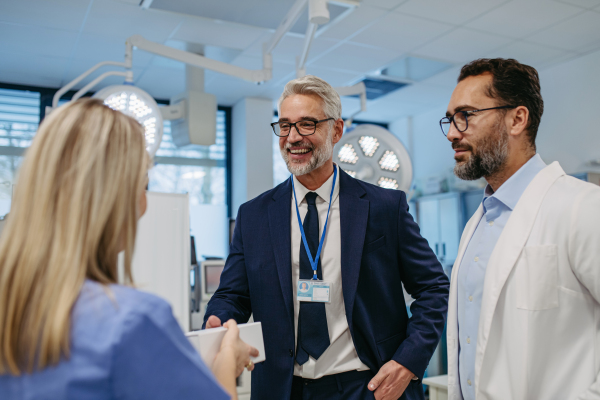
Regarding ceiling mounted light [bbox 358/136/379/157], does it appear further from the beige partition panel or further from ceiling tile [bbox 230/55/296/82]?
the beige partition panel

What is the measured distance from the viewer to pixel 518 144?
134 centimetres

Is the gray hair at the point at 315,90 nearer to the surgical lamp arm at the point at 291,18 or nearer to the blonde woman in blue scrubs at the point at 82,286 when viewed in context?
the blonde woman in blue scrubs at the point at 82,286

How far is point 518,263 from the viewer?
1.16m

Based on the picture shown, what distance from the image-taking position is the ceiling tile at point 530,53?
4.32 m

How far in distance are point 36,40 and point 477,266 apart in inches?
156

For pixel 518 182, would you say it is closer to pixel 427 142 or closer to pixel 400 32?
pixel 400 32

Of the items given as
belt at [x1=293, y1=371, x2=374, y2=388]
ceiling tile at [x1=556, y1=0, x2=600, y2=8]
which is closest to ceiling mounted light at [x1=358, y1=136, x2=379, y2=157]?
ceiling tile at [x1=556, y1=0, x2=600, y2=8]

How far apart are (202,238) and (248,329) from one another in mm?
4736

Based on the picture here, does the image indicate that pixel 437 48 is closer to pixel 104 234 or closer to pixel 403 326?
pixel 403 326

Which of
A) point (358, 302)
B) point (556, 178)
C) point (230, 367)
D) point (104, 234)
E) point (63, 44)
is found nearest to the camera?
point (104, 234)

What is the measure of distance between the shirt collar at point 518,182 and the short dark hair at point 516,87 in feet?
0.31

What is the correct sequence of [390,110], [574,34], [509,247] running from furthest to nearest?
[390,110]
[574,34]
[509,247]

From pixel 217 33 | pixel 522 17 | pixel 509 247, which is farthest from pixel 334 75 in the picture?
pixel 509 247

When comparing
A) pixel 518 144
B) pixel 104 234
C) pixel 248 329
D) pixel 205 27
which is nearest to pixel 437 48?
pixel 205 27
